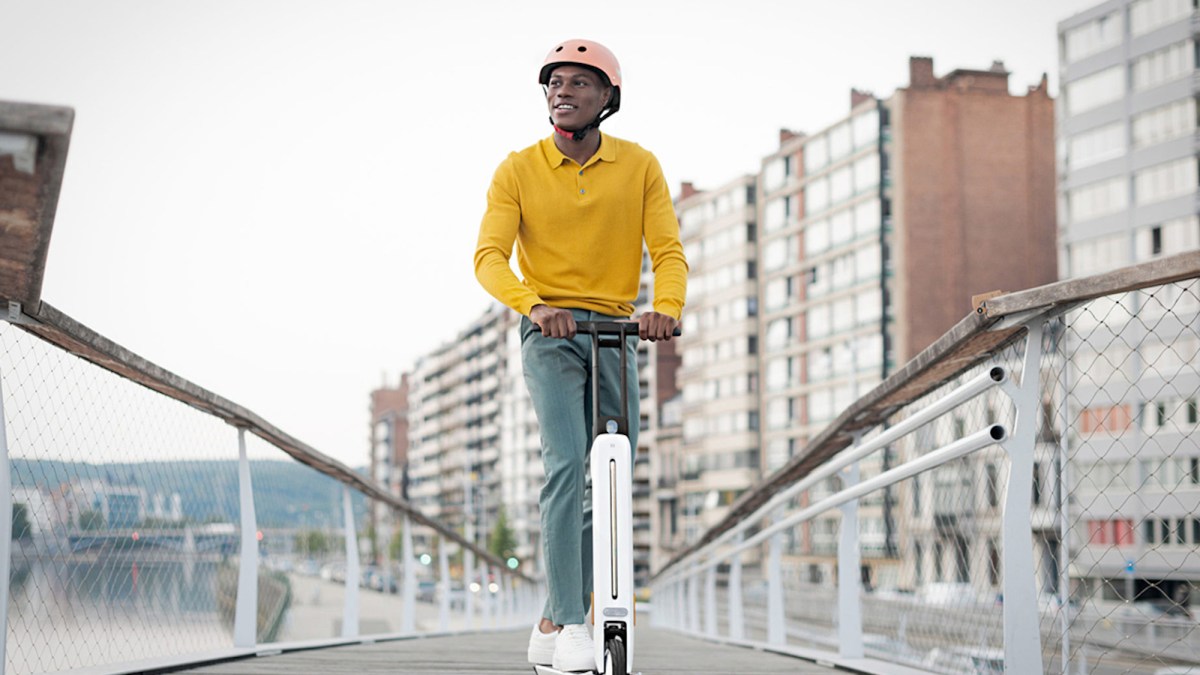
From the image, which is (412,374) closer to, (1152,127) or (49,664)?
(1152,127)

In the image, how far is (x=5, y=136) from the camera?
223 centimetres

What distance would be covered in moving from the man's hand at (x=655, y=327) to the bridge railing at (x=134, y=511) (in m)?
1.54

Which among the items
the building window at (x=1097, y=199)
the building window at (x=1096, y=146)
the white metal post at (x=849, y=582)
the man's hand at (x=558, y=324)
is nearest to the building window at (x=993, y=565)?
the white metal post at (x=849, y=582)

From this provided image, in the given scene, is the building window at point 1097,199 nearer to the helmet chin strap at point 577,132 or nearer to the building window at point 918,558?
the building window at point 918,558

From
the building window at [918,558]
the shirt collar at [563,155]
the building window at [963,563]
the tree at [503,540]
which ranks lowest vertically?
the tree at [503,540]

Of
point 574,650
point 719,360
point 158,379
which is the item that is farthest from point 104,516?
point 719,360

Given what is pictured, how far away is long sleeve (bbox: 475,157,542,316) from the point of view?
3787 millimetres

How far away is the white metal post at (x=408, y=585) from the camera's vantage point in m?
9.88

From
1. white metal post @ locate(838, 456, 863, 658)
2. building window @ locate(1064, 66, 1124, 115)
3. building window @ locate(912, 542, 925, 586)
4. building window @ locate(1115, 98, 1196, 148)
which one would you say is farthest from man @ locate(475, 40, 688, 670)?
building window @ locate(1064, 66, 1124, 115)

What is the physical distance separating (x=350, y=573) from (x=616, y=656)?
508 cm

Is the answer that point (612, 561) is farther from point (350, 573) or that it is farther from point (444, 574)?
point (444, 574)

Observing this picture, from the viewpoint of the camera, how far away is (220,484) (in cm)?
554

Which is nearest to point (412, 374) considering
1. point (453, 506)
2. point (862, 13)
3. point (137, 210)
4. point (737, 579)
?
point (453, 506)

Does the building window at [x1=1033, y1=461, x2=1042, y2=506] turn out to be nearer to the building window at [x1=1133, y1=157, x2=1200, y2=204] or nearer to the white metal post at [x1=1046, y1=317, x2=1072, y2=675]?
the white metal post at [x1=1046, y1=317, x2=1072, y2=675]
